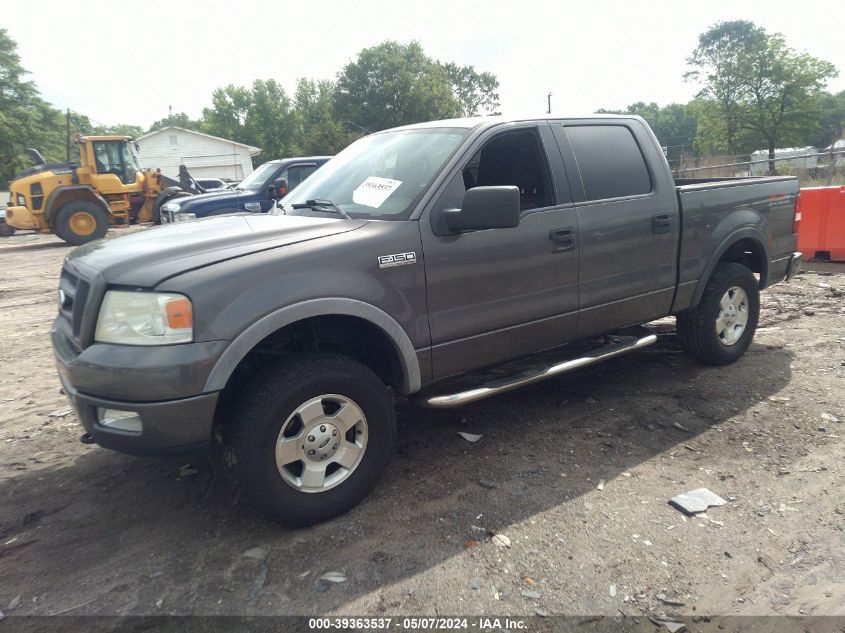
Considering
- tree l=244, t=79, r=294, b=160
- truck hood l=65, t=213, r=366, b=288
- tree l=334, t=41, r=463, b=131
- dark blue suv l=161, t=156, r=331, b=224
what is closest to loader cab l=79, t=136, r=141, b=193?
dark blue suv l=161, t=156, r=331, b=224

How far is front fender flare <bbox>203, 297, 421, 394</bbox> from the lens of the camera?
2.63 m

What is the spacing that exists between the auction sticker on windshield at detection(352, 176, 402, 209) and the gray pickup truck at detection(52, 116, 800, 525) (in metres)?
0.01

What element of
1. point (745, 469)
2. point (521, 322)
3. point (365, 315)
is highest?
point (365, 315)

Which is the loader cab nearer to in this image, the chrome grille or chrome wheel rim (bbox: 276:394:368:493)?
the chrome grille

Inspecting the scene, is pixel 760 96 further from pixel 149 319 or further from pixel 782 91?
pixel 149 319

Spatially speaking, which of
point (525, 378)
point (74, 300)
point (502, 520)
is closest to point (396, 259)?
point (525, 378)

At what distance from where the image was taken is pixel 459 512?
310 cm

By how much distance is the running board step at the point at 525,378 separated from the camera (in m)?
3.27

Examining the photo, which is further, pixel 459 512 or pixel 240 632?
pixel 459 512

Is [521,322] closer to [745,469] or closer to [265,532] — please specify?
[745,469]

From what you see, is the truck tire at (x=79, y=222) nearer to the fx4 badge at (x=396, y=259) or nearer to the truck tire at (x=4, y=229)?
the truck tire at (x=4, y=229)

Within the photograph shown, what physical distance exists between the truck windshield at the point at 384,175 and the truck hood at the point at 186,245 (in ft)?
0.84

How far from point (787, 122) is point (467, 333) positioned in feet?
145

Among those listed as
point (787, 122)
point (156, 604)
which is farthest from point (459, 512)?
point (787, 122)
